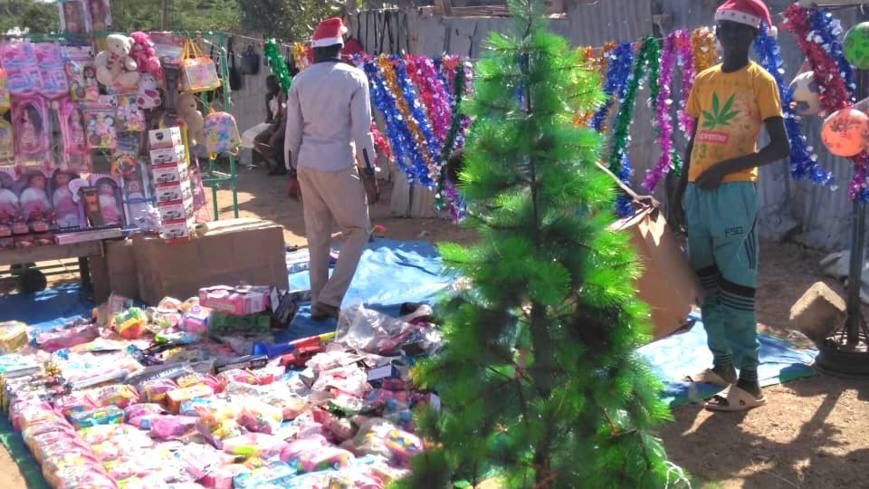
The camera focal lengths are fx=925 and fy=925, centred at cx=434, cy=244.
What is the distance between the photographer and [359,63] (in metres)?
8.13

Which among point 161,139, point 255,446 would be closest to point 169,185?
point 161,139

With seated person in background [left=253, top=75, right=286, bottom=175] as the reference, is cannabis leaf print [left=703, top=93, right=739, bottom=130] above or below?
above

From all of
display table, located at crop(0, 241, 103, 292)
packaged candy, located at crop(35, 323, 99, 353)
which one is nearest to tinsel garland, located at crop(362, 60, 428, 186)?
display table, located at crop(0, 241, 103, 292)

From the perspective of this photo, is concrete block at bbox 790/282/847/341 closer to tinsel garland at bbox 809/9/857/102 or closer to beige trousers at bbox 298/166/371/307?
tinsel garland at bbox 809/9/857/102

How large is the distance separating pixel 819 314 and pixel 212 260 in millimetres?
4105

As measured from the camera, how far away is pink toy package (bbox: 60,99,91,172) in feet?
22.5

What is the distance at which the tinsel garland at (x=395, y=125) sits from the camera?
26.5ft

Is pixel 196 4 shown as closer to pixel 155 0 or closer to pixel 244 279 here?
pixel 155 0

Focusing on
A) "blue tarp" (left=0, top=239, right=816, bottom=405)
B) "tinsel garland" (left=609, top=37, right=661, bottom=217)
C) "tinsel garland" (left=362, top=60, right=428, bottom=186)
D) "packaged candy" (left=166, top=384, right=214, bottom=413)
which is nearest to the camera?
"packaged candy" (left=166, top=384, right=214, bottom=413)

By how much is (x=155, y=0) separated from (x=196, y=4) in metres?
1.18

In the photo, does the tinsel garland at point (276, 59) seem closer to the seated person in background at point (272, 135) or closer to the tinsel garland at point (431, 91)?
the tinsel garland at point (431, 91)

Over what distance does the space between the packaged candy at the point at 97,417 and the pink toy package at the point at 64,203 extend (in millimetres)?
2725

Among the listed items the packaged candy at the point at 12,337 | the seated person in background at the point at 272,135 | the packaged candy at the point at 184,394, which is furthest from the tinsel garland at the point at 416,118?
the seated person in background at the point at 272,135

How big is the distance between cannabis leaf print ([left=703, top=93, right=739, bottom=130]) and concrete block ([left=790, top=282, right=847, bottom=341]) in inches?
57.3
